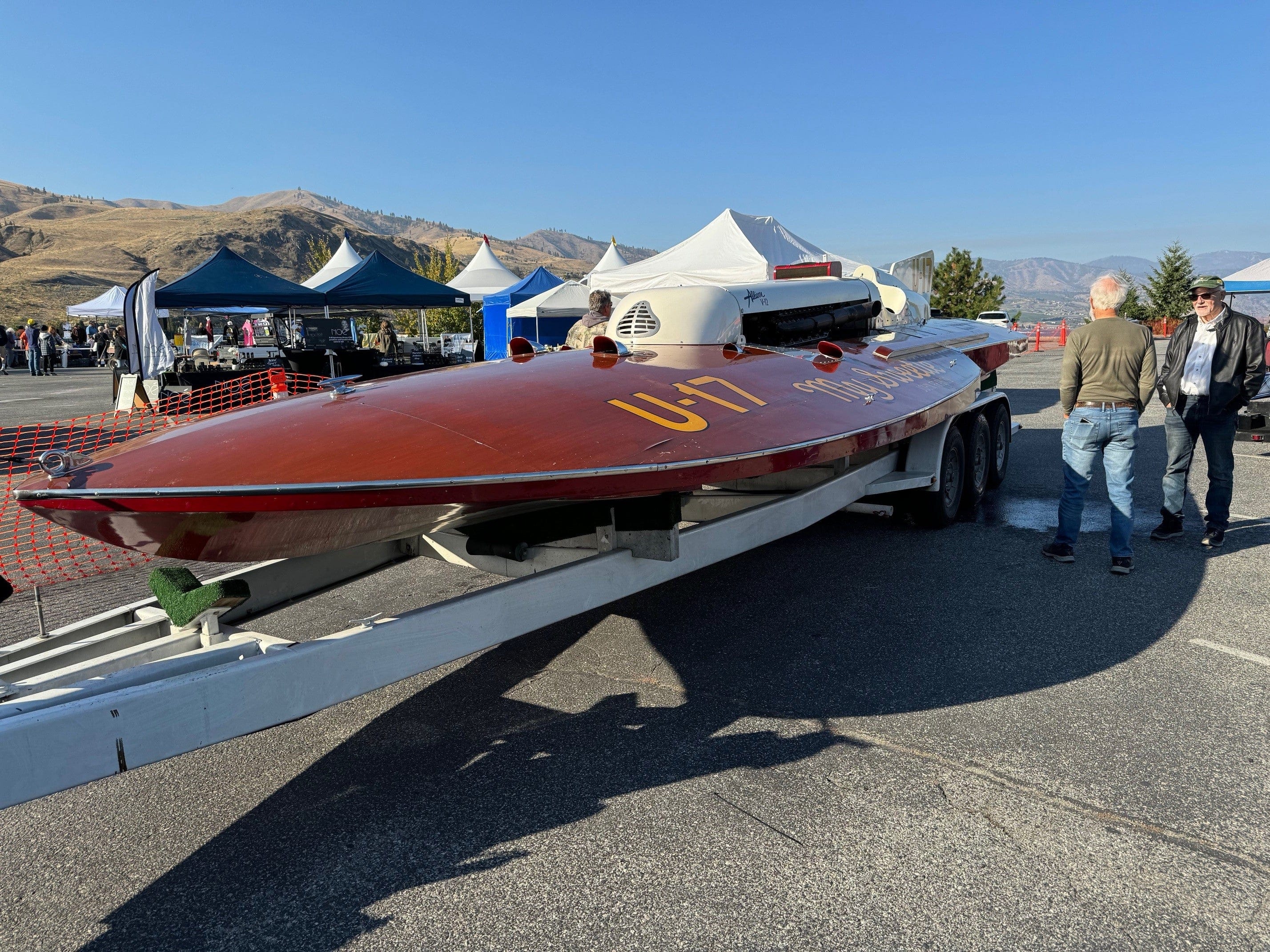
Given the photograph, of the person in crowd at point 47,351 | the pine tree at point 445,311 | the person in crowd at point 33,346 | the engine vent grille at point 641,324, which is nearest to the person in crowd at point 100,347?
the person in crowd at point 47,351

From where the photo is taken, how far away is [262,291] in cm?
1383

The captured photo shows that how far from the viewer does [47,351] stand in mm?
25250

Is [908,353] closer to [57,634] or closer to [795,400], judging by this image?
[795,400]

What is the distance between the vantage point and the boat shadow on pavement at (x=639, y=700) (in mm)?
2248

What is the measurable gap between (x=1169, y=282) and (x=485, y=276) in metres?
39.7

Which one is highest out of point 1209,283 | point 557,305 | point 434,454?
point 557,305

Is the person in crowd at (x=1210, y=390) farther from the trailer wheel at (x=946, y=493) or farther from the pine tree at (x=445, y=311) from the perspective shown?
the pine tree at (x=445, y=311)

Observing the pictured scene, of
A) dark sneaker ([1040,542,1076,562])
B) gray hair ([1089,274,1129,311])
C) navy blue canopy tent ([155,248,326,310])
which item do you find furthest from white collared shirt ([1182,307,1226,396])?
navy blue canopy tent ([155,248,326,310])

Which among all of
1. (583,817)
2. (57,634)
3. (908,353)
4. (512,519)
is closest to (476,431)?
(512,519)

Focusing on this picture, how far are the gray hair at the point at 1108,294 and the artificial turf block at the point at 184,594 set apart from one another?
4.46m

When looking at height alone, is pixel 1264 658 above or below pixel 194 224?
below

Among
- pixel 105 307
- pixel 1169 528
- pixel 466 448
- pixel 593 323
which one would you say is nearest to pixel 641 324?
pixel 593 323

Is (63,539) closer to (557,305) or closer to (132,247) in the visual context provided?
(557,305)

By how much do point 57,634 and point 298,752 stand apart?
0.88 metres
